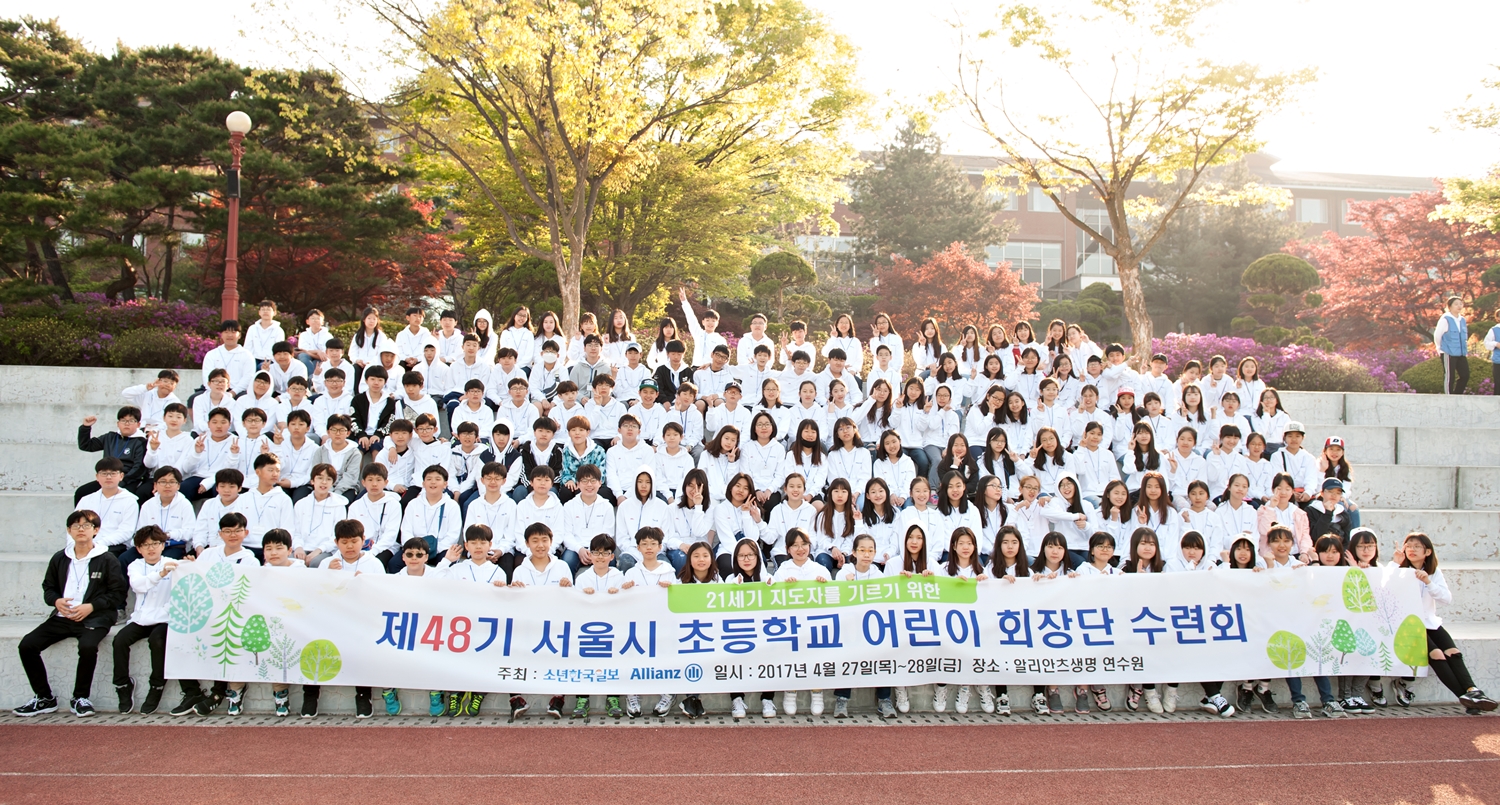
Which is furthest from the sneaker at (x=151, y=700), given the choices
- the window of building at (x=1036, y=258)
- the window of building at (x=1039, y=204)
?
the window of building at (x=1039, y=204)

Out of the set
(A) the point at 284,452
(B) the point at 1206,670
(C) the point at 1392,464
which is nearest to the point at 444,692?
(A) the point at 284,452

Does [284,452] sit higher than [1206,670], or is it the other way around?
[284,452]

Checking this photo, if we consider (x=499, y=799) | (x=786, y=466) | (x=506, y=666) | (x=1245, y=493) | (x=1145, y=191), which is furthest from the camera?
(x=1145, y=191)

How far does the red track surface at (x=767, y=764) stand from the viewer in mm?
5027

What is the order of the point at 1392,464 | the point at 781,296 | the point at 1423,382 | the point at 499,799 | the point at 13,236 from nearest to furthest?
the point at 499,799 → the point at 1392,464 → the point at 1423,382 → the point at 13,236 → the point at 781,296

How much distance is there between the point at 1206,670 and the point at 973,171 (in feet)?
148

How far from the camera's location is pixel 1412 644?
680cm

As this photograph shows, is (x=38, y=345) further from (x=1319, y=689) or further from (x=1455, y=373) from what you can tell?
(x=1455, y=373)

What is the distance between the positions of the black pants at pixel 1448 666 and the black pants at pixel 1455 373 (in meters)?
8.91

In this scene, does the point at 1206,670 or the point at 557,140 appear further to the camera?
the point at 557,140

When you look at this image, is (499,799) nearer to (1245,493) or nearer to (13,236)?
(1245,493)

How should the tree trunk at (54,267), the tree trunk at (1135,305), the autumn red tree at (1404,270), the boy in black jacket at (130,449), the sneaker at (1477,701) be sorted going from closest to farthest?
the sneaker at (1477,701) < the boy in black jacket at (130,449) < the tree trunk at (1135,305) < the tree trunk at (54,267) < the autumn red tree at (1404,270)

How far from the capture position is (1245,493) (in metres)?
8.29

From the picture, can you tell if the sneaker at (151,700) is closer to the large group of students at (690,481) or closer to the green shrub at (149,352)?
the large group of students at (690,481)
